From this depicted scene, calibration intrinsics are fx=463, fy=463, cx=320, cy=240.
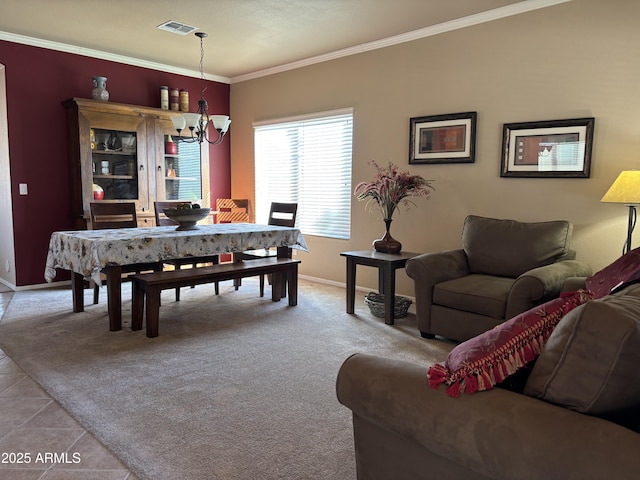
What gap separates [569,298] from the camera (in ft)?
4.45

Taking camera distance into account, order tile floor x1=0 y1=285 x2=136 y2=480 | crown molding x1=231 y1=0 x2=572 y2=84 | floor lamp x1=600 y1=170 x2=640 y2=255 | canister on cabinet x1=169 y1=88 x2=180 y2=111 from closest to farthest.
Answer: tile floor x1=0 y1=285 x2=136 y2=480, floor lamp x1=600 y1=170 x2=640 y2=255, crown molding x1=231 y1=0 x2=572 y2=84, canister on cabinet x1=169 y1=88 x2=180 y2=111

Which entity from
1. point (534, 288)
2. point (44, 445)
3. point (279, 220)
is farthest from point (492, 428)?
point (279, 220)

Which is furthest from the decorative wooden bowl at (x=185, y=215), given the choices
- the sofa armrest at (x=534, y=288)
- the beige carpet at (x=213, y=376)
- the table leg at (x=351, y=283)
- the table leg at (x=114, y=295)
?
the sofa armrest at (x=534, y=288)

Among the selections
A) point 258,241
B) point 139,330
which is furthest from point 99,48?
point 139,330

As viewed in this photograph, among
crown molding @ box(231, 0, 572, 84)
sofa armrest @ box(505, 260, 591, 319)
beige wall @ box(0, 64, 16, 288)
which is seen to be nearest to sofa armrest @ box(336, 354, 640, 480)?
sofa armrest @ box(505, 260, 591, 319)

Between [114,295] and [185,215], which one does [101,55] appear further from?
[114,295]

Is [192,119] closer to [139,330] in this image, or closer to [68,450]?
[139,330]

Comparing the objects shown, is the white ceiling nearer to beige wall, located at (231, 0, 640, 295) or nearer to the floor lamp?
beige wall, located at (231, 0, 640, 295)

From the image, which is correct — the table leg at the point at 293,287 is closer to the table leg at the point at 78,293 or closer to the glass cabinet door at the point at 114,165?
the table leg at the point at 78,293

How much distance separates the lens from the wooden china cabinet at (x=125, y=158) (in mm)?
4934

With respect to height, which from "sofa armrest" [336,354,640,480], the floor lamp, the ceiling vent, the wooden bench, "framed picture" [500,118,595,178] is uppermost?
the ceiling vent

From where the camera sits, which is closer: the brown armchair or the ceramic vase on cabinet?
the brown armchair

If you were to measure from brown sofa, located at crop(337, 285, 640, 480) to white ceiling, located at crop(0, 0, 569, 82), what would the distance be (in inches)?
131

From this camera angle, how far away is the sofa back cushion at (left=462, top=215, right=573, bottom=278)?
3377 millimetres
